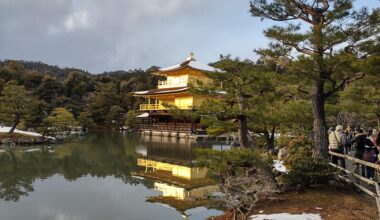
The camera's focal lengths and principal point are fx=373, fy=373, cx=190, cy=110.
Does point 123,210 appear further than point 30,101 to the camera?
No

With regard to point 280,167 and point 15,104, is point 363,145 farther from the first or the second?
point 15,104

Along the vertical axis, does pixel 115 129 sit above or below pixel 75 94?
below

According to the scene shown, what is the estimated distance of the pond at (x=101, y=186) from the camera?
6.64 metres

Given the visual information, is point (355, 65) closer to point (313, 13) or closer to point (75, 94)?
point (313, 13)

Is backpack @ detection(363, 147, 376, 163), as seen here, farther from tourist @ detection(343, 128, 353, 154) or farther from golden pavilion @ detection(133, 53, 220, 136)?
golden pavilion @ detection(133, 53, 220, 136)

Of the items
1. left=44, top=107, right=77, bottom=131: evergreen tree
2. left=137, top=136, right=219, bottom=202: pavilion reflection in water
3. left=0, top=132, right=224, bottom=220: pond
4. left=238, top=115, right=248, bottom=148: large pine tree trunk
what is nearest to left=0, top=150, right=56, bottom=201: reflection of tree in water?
left=0, top=132, right=224, bottom=220: pond

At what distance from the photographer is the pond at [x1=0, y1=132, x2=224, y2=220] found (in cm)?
664

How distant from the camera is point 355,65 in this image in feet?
17.0

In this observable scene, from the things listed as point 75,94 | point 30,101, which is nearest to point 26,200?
point 30,101

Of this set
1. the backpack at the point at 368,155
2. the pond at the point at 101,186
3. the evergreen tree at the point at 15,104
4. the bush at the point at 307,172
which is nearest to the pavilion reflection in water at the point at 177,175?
the pond at the point at 101,186

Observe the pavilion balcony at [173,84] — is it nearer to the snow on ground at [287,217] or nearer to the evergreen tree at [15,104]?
the evergreen tree at [15,104]

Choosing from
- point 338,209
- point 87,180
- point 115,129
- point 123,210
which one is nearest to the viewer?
point 338,209

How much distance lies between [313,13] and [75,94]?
3488cm

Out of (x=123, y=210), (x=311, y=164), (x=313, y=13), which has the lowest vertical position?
(x=123, y=210)
